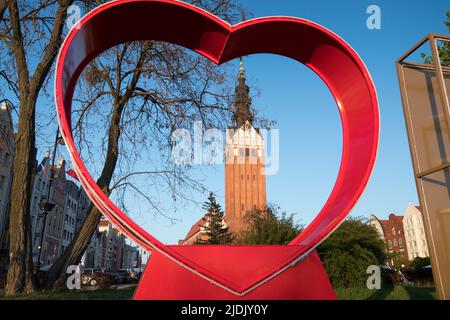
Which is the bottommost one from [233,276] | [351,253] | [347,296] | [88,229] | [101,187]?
[347,296]

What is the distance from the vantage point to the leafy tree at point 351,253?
40.0 ft

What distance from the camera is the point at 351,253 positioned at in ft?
42.0

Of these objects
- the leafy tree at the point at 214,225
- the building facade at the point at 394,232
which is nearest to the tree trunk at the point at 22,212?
the leafy tree at the point at 214,225

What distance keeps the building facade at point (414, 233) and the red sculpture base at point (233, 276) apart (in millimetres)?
64545

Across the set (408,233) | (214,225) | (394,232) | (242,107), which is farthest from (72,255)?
(394,232)

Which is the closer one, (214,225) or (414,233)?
(214,225)

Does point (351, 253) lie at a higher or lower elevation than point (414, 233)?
lower

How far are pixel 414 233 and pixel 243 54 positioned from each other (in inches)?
2639

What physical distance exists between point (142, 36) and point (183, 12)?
855mm

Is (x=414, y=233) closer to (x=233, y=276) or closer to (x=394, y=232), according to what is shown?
(x=394, y=232)
